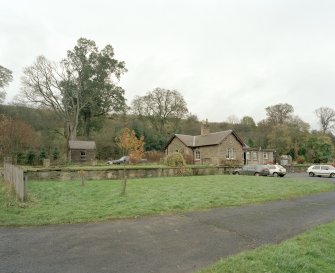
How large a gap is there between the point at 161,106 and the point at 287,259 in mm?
63995

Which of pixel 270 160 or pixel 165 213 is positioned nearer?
pixel 165 213

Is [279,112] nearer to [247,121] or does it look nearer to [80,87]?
[247,121]

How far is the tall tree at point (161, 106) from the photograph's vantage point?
6862cm

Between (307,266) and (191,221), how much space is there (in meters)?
4.32

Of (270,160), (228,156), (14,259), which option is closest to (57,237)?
(14,259)

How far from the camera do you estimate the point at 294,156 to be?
58969 mm

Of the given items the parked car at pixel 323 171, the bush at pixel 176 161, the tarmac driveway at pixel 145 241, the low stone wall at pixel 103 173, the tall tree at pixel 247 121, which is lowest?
the parked car at pixel 323 171

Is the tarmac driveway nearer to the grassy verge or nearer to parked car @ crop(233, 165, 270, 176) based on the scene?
the grassy verge

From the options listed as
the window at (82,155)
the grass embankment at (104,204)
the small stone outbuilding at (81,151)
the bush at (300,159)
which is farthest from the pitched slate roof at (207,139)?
the grass embankment at (104,204)

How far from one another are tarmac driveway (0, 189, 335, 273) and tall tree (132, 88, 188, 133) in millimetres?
58815

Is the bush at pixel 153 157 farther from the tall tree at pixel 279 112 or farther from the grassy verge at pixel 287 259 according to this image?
the grassy verge at pixel 287 259

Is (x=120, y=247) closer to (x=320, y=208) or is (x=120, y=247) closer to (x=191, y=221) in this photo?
(x=191, y=221)

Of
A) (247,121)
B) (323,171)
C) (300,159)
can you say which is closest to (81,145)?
(323,171)

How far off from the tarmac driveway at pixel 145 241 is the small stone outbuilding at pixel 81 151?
4219cm
